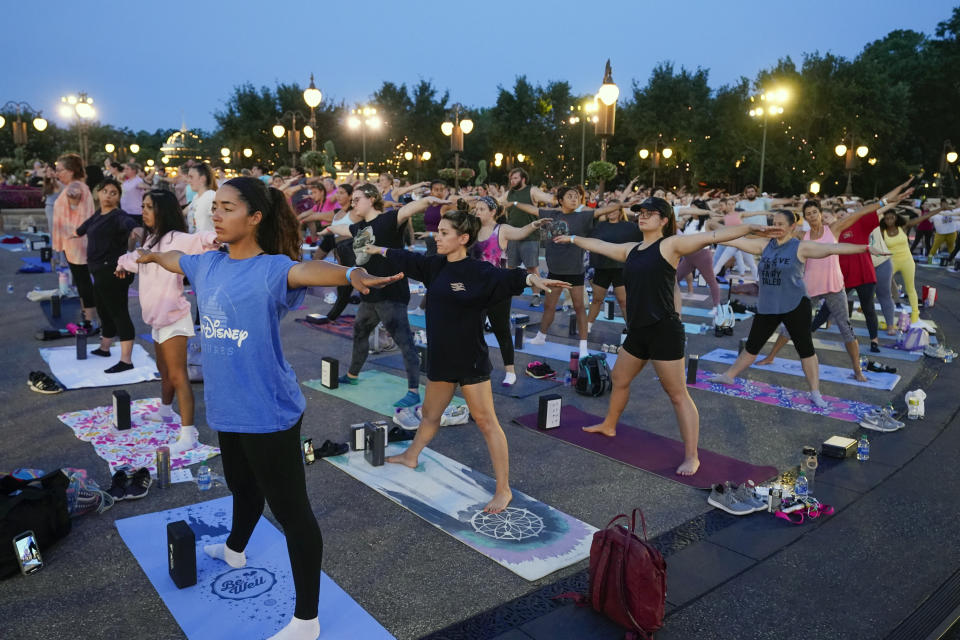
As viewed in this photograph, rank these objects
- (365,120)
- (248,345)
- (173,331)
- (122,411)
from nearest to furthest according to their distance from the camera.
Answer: (248,345) < (173,331) < (122,411) < (365,120)

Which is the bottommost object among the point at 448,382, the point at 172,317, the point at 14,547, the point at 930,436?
the point at 930,436

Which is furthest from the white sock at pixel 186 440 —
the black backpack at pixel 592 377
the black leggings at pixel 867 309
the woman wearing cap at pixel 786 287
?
the black leggings at pixel 867 309

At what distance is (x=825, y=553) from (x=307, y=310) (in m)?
9.05

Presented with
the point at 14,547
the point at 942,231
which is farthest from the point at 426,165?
the point at 14,547

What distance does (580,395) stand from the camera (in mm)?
7562

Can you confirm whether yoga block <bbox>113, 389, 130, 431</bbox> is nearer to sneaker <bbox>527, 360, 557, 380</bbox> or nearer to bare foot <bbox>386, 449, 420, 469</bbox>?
bare foot <bbox>386, 449, 420, 469</bbox>

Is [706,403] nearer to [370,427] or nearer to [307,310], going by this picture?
[370,427]

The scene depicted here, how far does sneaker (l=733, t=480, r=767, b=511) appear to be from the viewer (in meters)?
4.82

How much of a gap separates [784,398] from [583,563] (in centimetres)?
435

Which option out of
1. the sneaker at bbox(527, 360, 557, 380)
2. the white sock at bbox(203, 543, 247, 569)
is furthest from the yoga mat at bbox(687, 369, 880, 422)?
the white sock at bbox(203, 543, 247, 569)

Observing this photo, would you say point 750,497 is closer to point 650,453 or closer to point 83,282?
point 650,453

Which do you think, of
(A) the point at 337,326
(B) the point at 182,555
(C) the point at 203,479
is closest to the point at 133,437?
(C) the point at 203,479

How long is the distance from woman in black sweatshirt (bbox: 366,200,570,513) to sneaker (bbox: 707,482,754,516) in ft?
4.65

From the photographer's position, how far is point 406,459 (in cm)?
535
